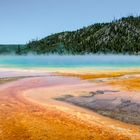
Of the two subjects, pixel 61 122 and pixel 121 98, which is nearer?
pixel 61 122

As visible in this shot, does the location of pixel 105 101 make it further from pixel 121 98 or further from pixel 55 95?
pixel 55 95

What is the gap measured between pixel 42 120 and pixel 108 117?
15.8 feet

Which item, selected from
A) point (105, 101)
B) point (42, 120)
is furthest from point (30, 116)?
point (105, 101)

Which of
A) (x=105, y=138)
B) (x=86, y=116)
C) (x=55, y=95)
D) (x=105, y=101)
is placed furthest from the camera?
(x=55, y=95)

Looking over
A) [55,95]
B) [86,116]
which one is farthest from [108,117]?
[55,95]

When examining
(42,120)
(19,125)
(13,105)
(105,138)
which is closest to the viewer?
(105,138)

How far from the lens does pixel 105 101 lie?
3070 cm

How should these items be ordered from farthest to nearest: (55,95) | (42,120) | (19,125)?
(55,95)
(42,120)
(19,125)

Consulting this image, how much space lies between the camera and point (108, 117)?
85.5 ft

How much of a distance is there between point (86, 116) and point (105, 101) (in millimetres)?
5376

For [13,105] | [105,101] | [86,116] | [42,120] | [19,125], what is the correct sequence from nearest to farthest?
[19,125], [42,120], [86,116], [13,105], [105,101]

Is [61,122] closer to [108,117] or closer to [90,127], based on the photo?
[90,127]

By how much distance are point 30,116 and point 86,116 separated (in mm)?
3583

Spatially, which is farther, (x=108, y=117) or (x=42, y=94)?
(x=42, y=94)
